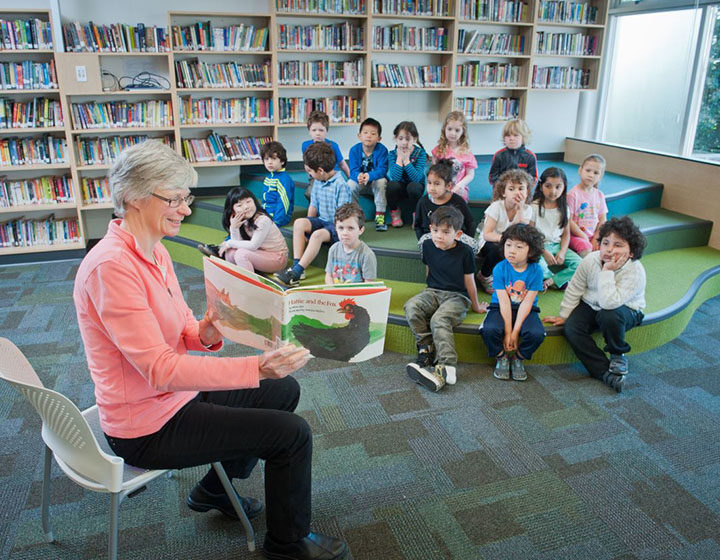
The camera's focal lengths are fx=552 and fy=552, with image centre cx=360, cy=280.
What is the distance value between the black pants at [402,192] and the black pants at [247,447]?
287cm

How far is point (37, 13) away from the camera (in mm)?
4297

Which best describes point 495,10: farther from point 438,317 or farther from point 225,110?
point 438,317

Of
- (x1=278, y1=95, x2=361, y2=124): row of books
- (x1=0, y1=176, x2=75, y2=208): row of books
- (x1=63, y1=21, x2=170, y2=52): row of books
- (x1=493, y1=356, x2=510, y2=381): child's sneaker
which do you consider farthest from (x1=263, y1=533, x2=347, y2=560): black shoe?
(x1=63, y1=21, x2=170, y2=52): row of books

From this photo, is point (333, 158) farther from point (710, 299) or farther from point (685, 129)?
point (685, 129)

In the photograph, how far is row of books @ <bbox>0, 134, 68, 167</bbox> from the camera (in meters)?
4.46

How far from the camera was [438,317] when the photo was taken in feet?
9.89

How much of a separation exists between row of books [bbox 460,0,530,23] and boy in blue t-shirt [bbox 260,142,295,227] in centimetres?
257

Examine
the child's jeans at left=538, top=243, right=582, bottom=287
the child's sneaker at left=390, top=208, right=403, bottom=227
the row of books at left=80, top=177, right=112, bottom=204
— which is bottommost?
the child's jeans at left=538, top=243, right=582, bottom=287

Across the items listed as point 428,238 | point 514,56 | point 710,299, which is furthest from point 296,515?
point 514,56

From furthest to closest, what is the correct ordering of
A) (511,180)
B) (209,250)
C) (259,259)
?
(209,250) < (259,259) < (511,180)

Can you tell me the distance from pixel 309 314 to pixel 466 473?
1.16 metres

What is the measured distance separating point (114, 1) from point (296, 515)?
15.3 ft

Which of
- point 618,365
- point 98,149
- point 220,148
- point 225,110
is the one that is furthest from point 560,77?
point 98,149

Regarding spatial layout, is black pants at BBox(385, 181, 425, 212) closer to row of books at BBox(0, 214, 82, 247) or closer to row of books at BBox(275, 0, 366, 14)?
row of books at BBox(275, 0, 366, 14)
